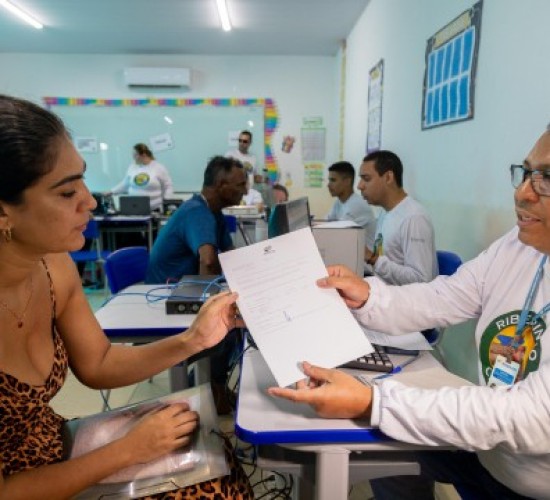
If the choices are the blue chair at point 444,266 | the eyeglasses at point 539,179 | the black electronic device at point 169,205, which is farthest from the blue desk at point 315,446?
the black electronic device at point 169,205

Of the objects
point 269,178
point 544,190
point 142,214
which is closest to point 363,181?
point 544,190

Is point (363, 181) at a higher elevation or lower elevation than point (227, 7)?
lower

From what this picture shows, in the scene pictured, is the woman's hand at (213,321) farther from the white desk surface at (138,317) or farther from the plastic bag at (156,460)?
the white desk surface at (138,317)

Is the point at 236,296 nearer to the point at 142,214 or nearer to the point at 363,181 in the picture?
the point at 363,181

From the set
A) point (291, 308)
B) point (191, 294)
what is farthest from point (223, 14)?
point (291, 308)

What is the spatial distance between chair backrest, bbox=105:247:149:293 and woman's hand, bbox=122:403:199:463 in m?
1.27

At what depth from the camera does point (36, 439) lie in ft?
2.98

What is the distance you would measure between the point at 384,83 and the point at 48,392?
11.2ft

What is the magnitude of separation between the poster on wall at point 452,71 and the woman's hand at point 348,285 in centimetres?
134

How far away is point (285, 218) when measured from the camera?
1.29m

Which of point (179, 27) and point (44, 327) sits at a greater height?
point (179, 27)

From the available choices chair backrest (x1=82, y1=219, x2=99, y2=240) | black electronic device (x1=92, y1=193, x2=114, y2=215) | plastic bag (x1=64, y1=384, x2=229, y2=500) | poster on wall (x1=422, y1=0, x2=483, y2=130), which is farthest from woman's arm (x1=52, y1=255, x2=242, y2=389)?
black electronic device (x1=92, y1=193, x2=114, y2=215)

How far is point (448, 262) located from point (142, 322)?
138 cm

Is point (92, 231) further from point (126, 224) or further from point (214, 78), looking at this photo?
point (214, 78)
